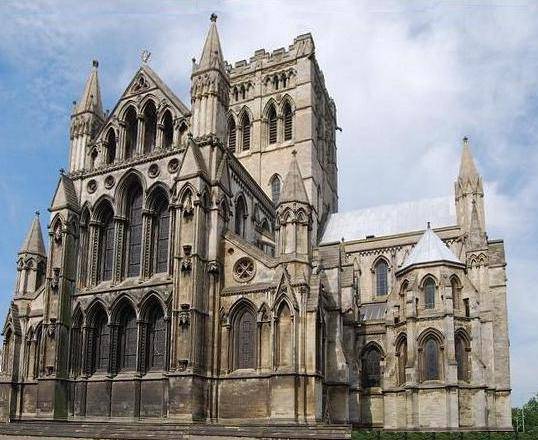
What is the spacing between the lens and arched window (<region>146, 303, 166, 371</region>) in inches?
1121

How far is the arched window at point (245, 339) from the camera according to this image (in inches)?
1058

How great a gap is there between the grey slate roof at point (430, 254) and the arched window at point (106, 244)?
56.3 feet

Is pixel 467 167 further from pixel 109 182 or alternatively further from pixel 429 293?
pixel 109 182

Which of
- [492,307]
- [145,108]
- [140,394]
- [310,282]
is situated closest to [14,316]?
[140,394]

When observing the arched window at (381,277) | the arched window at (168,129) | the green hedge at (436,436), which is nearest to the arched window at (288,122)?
the arched window at (381,277)

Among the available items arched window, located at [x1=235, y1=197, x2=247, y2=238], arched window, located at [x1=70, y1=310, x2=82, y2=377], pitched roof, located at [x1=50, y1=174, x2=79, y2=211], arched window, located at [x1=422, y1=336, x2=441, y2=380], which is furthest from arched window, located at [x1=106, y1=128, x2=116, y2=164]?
arched window, located at [x1=422, y1=336, x2=441, y2=380]

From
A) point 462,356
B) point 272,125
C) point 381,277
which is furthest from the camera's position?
point 272,125

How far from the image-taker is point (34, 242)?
35031 millimetres

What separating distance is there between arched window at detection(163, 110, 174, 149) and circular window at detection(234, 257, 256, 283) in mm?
8290

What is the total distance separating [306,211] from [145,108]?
1134cm

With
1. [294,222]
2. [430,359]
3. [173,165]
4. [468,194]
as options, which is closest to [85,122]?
[173,165]

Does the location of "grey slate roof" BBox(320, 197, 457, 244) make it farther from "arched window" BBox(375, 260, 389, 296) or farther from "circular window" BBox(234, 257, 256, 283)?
"circular window" BBox(234, 257, 256, 283)

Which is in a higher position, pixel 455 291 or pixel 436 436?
pixel 455 291

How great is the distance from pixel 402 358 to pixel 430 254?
6333 millimetres
